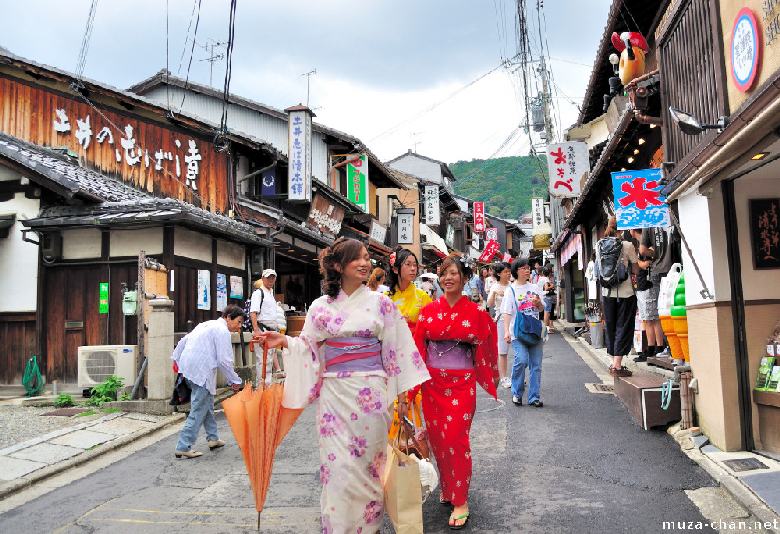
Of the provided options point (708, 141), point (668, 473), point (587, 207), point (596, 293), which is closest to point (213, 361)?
point (668, 473)

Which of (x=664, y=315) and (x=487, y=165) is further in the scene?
(x=487, y=165)

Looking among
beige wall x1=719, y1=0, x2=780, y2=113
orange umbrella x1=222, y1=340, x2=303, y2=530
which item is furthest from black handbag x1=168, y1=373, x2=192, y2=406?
beige wall x1=719, y1=0, x2=780, y2=113

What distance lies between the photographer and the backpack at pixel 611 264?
29.8 ft

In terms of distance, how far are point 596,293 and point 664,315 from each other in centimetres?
655

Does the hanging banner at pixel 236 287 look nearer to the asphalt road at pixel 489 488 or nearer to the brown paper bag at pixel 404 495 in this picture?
the asphalt road at pixel 489 488

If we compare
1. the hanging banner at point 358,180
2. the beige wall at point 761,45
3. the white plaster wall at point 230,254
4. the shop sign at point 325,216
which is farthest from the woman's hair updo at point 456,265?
the hanging banner at point 358,180

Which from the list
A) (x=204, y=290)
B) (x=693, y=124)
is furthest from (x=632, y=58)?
(x=204, y=290)

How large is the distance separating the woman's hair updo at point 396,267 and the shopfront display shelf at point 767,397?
349cm

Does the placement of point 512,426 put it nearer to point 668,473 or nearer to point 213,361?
point 668,473

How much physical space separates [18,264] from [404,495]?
455 inches

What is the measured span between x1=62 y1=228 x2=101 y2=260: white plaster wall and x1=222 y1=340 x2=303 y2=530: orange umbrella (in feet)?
30.2

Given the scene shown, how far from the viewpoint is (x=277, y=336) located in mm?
4316

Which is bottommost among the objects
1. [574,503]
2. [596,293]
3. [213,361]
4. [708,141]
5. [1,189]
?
[574,503]

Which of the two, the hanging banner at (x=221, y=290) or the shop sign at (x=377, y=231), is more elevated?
the shop sign at (x=377, y=231)
